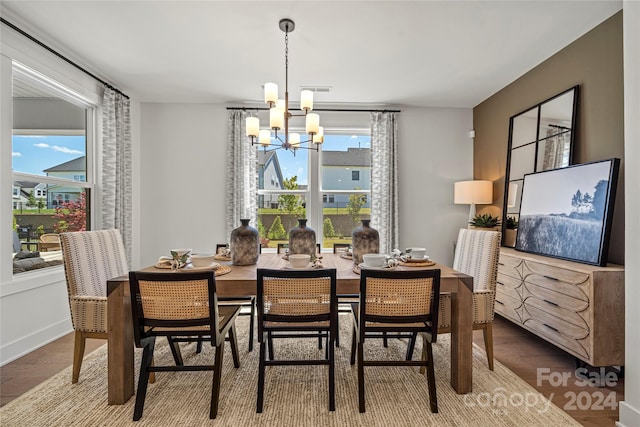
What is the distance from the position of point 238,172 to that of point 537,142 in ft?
11.4

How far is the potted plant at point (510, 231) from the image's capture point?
139 inches

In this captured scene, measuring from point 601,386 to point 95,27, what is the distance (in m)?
4.63

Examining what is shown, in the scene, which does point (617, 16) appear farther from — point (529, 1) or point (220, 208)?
point (220, 208)

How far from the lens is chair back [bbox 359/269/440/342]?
5.67ft

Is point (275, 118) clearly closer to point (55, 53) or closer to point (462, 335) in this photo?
point (462, 335)

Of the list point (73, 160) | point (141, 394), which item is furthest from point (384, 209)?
point (73, 160)

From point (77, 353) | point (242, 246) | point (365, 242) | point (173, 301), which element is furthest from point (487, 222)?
point (77, 353)

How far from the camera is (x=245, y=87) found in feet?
12.6

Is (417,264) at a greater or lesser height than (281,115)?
lesser

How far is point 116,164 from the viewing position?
369 centimetres

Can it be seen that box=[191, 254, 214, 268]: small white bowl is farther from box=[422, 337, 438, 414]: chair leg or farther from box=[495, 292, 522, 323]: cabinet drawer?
box=[495, 292, 522, 323]: cabinet drawer

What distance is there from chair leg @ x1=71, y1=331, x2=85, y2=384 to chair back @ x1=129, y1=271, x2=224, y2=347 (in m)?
0.66

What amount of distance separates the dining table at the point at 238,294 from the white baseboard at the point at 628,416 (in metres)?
0.73

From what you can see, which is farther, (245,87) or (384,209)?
(384,209)
